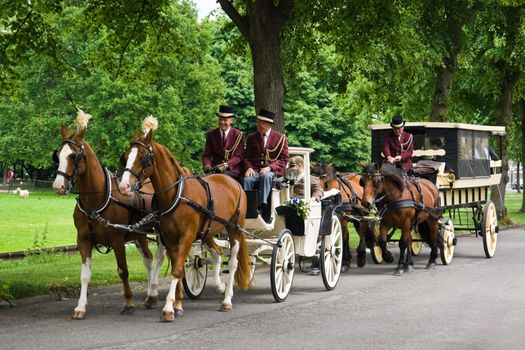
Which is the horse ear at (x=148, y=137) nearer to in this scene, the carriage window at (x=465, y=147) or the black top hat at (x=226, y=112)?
the black top hat at (x=226, y=112)

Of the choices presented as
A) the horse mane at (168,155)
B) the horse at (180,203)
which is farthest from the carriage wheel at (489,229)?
the horse mane at (168,155)

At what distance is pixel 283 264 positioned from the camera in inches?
509

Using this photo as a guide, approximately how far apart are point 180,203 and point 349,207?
6.17 metres

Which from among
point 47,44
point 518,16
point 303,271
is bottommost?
point 303,271

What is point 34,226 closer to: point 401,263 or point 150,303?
point 401,263

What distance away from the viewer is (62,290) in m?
13.4

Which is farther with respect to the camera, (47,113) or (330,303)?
(47,113)

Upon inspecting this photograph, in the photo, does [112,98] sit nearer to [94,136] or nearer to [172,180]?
[94,136]

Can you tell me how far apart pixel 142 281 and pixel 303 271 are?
3256 mm

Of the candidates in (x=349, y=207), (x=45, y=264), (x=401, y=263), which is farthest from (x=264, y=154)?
(x=45, y=264)

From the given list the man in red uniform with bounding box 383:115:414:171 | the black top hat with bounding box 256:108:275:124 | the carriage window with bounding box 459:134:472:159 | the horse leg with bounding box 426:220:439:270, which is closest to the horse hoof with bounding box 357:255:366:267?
the horse leg with bounding box 426:220:439:270

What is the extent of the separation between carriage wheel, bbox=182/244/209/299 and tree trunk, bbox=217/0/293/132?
19.8ft

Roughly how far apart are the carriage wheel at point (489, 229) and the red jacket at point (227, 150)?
7874mm

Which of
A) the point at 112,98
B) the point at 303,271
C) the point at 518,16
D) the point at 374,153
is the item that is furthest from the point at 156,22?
the point at 112,98
